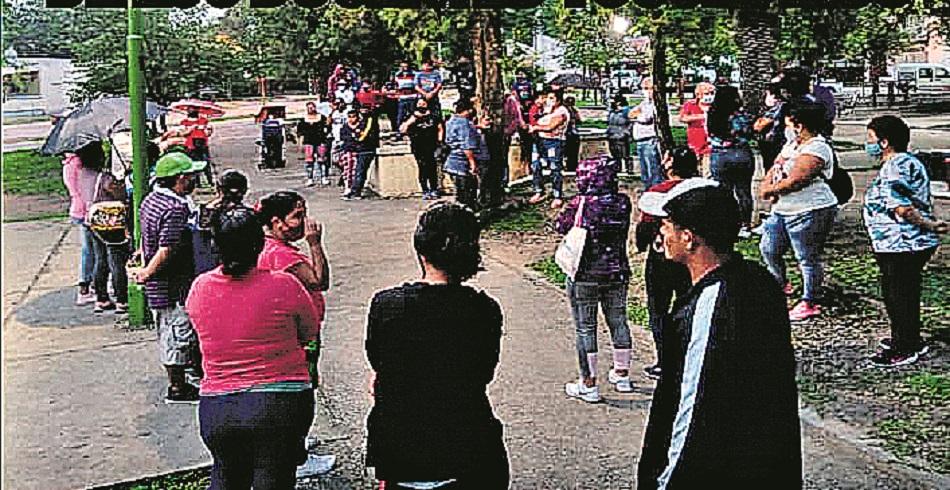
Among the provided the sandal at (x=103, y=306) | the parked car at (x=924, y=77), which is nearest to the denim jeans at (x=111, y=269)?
the sandal at (x=103, y=306)

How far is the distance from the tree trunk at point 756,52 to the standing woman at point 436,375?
10.2 metres

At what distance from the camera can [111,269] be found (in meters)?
9.73

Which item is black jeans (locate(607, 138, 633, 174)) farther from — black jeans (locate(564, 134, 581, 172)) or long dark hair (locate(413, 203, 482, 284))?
long dark hair (locate(413, 203, 482, 284))

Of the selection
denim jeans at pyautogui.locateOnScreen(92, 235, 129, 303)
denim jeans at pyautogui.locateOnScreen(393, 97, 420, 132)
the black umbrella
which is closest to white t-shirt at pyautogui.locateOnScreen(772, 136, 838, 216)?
the black umbrella

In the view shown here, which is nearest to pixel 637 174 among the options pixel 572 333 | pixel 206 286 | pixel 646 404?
pixel 572 333

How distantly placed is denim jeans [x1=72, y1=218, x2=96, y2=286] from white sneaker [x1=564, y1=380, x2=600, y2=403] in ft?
15.8

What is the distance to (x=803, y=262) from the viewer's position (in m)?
8.31

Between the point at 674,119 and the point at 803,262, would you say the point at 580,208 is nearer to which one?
the point at 803,262

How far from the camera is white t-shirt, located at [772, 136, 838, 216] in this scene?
311 inches

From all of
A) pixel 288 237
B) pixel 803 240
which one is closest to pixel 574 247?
pixel 288 237

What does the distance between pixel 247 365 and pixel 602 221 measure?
9.12 feet

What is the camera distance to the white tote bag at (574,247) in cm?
632

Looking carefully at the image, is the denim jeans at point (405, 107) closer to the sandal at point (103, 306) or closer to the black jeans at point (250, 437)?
the sandal at point (103, 306)

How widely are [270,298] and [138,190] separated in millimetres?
5536
